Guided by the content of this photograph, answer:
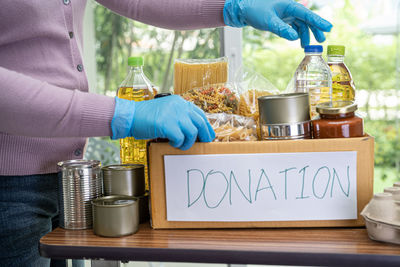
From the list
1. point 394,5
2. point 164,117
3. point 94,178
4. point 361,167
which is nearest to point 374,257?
point 361,167

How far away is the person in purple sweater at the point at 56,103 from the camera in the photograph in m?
0.81

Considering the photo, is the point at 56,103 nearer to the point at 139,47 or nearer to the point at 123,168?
the point at 123,168

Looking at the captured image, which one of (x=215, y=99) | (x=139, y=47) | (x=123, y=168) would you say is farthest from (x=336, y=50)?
(x=139, y=47)

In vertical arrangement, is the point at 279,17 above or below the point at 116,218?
above

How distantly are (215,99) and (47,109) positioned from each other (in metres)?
0.38

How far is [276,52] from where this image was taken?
2846mm

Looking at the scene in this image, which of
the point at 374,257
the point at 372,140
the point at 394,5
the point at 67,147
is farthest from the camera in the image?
the point at 394,5

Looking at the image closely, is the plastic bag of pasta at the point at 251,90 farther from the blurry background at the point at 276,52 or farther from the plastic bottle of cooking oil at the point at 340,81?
the blurry background at the point at 276,52

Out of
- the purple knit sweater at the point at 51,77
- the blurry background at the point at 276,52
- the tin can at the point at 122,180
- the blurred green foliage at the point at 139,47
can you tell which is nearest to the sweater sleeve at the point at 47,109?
the purple knit sweater at the point at 51,77

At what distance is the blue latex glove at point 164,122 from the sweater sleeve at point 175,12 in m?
0.43

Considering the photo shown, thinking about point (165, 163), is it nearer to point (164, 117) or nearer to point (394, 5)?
point (164, 117)

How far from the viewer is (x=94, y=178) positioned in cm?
89

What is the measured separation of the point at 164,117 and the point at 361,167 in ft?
1.30

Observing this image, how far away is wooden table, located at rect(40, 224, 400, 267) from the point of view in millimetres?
718
